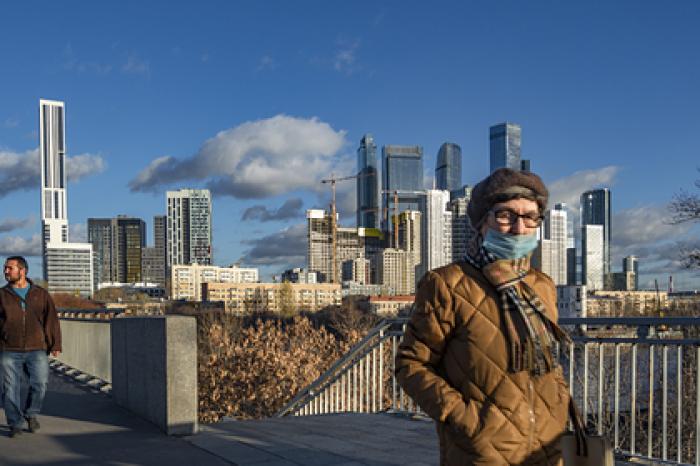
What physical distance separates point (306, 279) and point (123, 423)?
7169 inches

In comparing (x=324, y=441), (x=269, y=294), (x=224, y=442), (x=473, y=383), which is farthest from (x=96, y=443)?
(x=269, y=294)

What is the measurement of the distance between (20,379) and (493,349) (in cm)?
617

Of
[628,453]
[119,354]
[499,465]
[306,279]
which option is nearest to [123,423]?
[119,354]

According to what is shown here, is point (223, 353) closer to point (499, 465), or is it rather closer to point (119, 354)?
point (119, 354)

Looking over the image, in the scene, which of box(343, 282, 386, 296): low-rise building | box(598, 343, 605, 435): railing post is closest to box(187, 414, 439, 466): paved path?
box(598, 343, 605, 435): railing post

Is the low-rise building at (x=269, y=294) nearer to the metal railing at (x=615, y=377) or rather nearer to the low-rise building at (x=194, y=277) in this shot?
the low-rise building at (x=194, y=277)

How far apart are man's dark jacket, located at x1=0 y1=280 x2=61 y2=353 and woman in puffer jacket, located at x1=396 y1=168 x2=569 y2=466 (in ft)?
18.6

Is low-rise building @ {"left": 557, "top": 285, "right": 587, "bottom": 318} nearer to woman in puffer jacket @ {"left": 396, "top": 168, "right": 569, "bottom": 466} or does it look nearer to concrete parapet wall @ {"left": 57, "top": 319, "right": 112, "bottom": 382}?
concrete parapet wall @ {"left": 57, "top": 319, "right": 112, "bottom": 382}

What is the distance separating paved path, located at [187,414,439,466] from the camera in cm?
594

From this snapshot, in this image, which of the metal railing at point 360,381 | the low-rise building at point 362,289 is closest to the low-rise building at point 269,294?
the low-rise building at point 362,289

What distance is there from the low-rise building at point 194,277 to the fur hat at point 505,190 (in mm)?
173014

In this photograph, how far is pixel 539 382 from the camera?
2.66 m

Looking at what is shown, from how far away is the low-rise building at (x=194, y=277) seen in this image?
177m

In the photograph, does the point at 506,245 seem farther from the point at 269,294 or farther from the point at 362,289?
the point at 362,289
